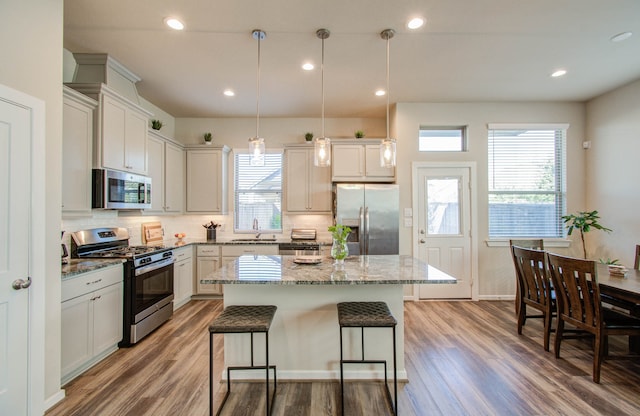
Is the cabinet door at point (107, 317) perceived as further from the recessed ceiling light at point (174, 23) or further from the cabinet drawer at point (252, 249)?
the recessed ceiling light at point (174, 23)

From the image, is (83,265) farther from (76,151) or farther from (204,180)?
(204,180)

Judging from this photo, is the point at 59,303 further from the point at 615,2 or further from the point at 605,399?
the point at 615,2

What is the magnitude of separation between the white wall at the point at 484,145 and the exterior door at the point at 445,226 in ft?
0.58

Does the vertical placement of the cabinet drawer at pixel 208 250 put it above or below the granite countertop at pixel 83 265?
below

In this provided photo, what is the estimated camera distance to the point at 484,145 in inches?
168

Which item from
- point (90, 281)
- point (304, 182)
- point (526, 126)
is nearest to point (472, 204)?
point (526, 126)

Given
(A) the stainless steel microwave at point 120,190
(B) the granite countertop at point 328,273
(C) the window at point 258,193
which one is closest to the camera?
(B) the granite countertop at point 328,273

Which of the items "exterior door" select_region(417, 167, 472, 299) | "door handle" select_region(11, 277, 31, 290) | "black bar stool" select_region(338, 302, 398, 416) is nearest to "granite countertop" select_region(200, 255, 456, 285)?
"black bar stool" select_region(338, 302, 398, 416)

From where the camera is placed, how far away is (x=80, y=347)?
90.8 inches

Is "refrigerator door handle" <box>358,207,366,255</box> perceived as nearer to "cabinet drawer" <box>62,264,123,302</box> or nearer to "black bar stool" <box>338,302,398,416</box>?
"black bar stool" <box>338,302,398,416</box>

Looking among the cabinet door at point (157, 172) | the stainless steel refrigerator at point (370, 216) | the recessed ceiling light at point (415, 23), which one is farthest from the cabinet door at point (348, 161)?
the cabinet door at point (157, 172)

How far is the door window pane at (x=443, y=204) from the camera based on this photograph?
427cm

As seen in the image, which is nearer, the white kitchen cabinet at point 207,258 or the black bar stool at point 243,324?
the black bar stool at point 243,324

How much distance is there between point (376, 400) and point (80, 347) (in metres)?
2.45
